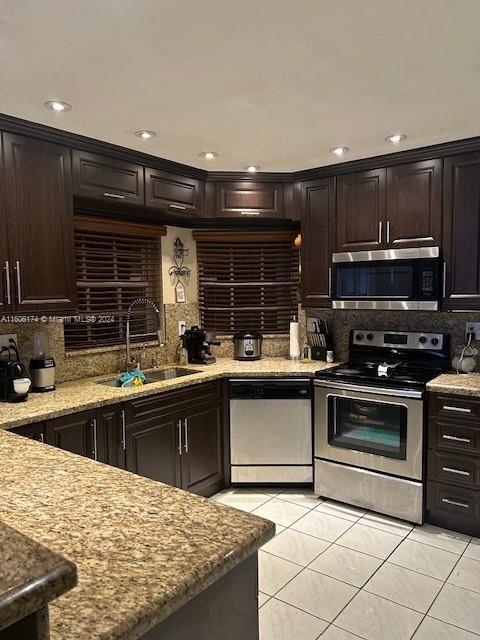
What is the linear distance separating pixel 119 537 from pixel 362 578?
1.84m

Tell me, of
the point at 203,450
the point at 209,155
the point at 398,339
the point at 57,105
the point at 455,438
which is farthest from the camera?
the point at 398,339

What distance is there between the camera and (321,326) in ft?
12.9

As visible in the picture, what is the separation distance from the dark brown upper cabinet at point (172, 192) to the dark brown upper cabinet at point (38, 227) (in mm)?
629

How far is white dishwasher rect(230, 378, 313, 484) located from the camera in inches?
136

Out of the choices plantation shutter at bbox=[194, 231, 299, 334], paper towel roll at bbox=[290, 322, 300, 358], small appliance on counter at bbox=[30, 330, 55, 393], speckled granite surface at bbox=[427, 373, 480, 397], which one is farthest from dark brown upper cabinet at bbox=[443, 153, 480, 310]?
small appliance on counter at bbox=[30, 330, 55, 393]

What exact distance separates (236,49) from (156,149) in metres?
1.39

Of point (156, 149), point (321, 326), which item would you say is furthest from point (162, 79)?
point (321, 326)

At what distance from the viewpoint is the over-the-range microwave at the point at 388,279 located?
3.15 metres

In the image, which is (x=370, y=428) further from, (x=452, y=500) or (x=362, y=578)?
(x=362, y=578)

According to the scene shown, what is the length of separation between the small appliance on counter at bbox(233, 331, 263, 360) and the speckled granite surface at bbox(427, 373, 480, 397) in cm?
144

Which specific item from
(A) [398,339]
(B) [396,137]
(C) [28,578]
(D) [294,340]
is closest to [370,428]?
(A) [398,339]

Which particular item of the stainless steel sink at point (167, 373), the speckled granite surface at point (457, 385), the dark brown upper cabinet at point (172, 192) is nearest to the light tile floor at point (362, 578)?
the speckled granite surface at point (457, 385)

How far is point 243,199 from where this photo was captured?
12.3 feet
